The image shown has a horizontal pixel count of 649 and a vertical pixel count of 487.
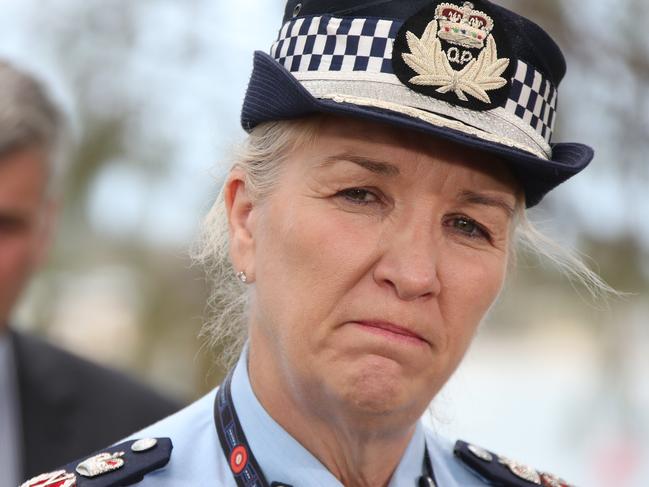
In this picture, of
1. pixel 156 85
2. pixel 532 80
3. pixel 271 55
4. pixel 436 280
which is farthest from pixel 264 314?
pixel 156 85

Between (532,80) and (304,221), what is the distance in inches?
27.5

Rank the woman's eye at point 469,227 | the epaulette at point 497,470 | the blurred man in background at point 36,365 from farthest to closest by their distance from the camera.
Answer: the blurred man in background at point 36,365
the epaulette at point 497,470
the woman's eye at point 469,227

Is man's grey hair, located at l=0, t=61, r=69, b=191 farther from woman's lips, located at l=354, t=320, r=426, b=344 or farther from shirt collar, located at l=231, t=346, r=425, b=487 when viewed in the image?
woman's lips, located at l=354, t=320, r=426, b=344

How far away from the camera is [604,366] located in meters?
10.9

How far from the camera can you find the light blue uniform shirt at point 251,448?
9.41 feet

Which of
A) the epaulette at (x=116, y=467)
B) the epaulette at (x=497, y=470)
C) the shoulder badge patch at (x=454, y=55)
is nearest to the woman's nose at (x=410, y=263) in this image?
the shoulder badge patch at (x=454, y=55)

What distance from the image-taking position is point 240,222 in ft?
10.0

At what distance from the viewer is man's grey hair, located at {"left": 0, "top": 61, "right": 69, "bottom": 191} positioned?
4965 millimetres

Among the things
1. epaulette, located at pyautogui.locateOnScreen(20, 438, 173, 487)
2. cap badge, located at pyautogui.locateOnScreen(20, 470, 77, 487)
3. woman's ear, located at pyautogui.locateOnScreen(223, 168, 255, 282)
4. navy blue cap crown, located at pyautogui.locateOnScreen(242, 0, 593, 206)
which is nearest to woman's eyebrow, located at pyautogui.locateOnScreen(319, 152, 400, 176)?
navy blue cap crown, located at pyautogui.locateOnScreen(242, 0, 593, 206)

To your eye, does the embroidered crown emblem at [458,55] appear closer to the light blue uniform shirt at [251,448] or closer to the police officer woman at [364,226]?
the police officer woman at [364,226]

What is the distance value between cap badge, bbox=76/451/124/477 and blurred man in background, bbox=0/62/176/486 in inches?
74.7

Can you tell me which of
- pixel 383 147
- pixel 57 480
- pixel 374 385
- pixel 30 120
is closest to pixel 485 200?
pixel 383 147

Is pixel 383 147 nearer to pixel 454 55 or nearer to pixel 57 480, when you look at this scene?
pixel 454 55

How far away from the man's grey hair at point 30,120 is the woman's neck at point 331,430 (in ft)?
7.79
